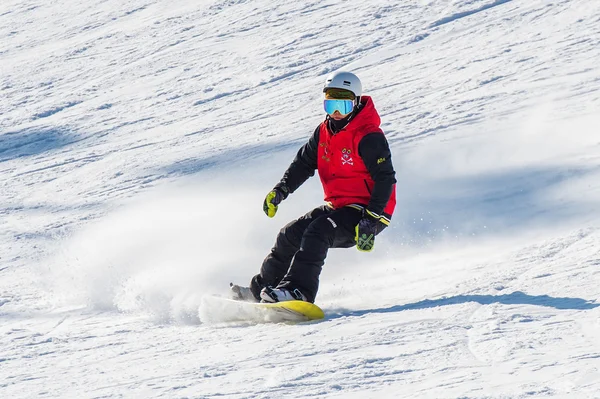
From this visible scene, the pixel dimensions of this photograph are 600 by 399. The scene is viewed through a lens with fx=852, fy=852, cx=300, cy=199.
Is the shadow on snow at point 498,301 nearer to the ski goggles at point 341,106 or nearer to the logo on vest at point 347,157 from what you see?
the logo on vest at point 347,157

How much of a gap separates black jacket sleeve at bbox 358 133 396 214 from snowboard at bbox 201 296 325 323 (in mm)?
701

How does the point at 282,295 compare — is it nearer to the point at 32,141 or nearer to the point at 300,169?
the point at 300,169

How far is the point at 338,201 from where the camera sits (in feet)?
16.5

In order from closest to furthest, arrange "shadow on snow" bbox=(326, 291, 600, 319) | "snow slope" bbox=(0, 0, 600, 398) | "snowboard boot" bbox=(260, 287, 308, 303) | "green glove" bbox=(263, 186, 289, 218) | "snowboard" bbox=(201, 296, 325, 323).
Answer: "snow slope" bbox=(0, 0, 600, 398)
"shadow on snow" bbox=(326, 291, 600, 319)
"snowboard" bbox=(201, 296, 325, 323)
"snowboard boot" bbox=(260, 287, 308, 303)
"green glove" bbox=(263, 186, 289, 218)

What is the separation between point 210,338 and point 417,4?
30.4ft

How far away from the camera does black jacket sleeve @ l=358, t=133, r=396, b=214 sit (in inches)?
185

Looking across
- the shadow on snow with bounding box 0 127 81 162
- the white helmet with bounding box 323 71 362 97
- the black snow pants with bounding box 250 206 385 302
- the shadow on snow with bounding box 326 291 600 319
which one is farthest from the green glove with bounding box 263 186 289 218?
the shadow on snow with bounding box 0 127 81 162

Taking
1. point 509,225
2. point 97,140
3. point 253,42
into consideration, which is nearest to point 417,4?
point 253,42

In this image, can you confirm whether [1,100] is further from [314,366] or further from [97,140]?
[314,366]

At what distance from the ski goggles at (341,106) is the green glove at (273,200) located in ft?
2.24

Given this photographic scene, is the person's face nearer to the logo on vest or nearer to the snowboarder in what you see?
the snowboarder

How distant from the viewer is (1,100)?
12805 mm

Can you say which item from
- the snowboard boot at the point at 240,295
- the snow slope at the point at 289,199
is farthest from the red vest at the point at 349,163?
the snowboard boot at the point at 240,295

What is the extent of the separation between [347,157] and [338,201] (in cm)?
27
